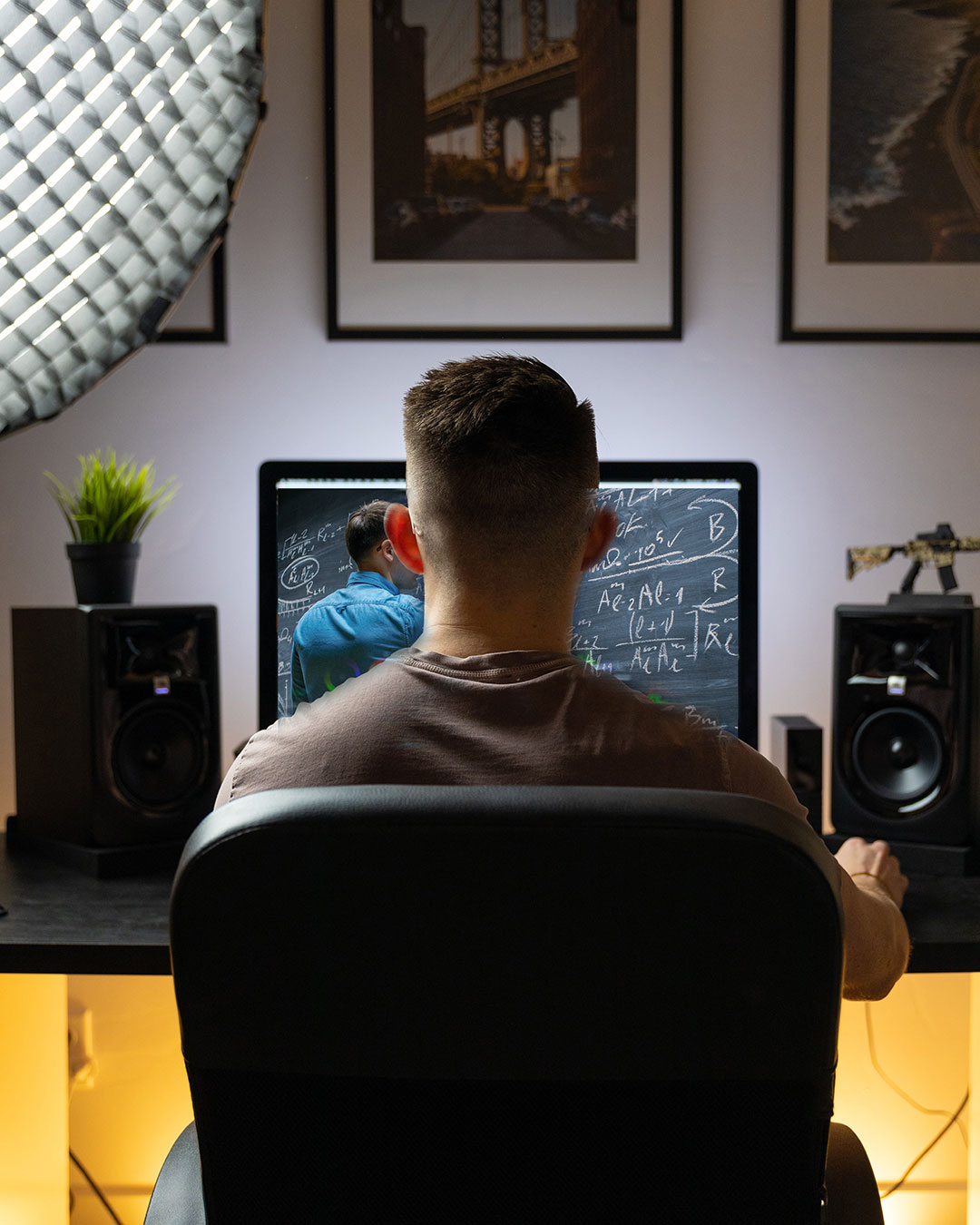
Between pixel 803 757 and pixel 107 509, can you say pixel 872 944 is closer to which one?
pixel 803 757

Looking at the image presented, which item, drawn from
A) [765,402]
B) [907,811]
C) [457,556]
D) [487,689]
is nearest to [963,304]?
[765,402]

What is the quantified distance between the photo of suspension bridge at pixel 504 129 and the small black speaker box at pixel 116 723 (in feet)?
2.59

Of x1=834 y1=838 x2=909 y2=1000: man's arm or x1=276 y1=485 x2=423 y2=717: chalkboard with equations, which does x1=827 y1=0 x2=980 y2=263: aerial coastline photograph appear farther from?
x1=834 y1=838 x2=909 y2=1000: man's arm

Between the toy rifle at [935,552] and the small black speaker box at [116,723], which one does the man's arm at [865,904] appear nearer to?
the toy rifle at [935,552]

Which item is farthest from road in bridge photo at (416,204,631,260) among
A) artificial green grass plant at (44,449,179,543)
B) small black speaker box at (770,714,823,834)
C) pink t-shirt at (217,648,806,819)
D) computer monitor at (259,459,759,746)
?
pink t-shirt at (217,648,806,819)

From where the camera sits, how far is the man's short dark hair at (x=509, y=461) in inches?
32.7

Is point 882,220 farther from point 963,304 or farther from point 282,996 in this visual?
point 282,996

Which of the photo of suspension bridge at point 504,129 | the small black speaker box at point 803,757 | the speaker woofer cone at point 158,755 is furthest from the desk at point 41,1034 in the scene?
the photo of suspension bridge at point 504,129

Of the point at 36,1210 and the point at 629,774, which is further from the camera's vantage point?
the point at 36,1210

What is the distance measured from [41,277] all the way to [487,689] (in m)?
0.39

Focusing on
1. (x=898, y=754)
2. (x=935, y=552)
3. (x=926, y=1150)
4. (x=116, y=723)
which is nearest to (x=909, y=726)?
(x=898, y=754)

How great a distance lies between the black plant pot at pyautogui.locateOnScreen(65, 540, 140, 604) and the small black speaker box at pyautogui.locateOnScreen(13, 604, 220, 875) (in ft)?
0.17

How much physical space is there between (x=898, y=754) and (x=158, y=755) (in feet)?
3.35

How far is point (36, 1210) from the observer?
4.54ft
